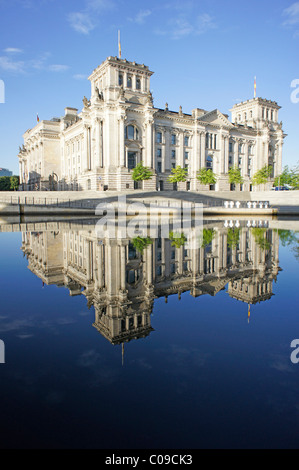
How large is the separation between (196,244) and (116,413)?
13305 millimetres

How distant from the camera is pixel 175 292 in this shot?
8.82 meters

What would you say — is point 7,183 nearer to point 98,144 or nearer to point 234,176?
point 98,144

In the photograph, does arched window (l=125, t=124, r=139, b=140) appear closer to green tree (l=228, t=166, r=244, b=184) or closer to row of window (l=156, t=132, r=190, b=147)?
row of window (l=156, t=132, r=190, b=147)

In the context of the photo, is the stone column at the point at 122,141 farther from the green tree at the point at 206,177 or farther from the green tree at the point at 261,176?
the green tree at the point at 261,176

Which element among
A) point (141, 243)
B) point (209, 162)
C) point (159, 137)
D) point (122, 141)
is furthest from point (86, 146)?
point (141, 243)

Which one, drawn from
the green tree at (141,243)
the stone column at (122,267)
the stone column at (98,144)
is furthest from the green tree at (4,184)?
the stone column at (122,267)

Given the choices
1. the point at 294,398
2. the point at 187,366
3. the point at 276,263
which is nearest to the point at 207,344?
the point at 187,366

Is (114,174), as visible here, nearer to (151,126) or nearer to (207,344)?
(151,126)

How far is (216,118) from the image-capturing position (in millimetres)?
75688

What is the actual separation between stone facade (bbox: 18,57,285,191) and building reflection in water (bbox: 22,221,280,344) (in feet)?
150

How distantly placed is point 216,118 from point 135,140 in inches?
950

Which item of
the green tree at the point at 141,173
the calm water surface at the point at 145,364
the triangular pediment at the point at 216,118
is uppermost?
the triangular pediment at the point at 216,118

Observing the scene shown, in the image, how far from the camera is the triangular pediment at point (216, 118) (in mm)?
73137

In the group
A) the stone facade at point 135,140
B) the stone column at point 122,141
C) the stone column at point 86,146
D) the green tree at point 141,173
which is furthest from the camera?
the stone column at point 86,146
